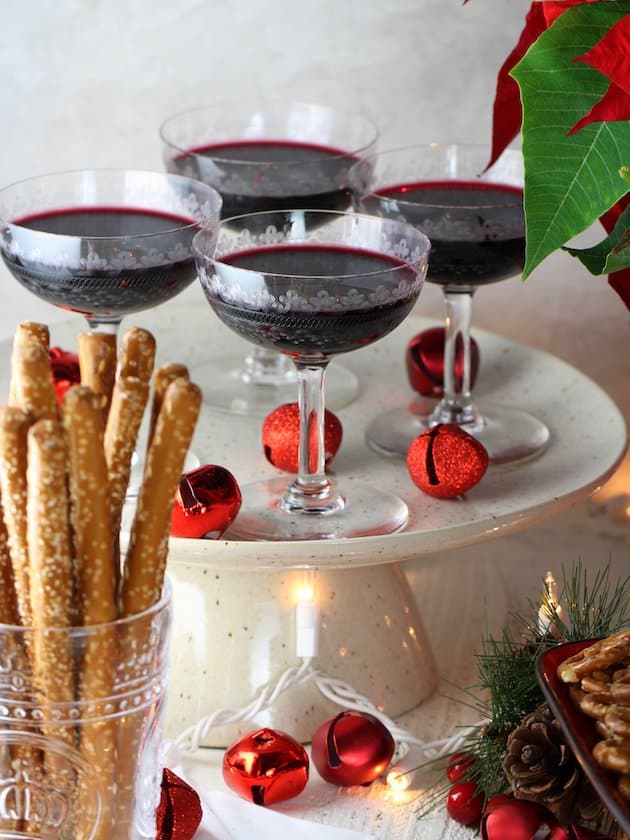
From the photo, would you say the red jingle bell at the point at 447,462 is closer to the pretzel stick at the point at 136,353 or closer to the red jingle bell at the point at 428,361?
the red jingle bell at the point at 428,361

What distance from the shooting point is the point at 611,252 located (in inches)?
30.7

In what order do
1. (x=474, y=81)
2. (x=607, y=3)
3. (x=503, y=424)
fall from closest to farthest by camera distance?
(x=607, y=3)
(x=503, y=424)
(x=474, y=81)

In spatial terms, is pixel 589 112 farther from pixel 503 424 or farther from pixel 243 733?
pixel 243 733

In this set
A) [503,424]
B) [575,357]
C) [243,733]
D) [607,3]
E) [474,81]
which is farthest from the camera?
[575,357]

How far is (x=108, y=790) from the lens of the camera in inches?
Result: 25.5

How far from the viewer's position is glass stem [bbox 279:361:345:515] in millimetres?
880

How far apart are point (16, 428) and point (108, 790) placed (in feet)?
0.61

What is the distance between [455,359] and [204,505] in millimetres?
311

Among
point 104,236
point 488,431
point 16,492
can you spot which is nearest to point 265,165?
point 104,236

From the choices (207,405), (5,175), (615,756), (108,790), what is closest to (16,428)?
(108,790)

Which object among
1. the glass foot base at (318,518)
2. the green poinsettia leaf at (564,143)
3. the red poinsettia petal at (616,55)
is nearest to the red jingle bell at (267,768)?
the glass foot base at (318,518)

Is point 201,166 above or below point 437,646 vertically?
above

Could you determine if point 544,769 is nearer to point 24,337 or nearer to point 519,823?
point 519,823

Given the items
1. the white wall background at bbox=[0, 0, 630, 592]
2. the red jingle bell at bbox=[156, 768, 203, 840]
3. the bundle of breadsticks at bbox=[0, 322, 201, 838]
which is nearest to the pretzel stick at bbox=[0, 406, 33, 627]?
the bundle of breadsticks at bbox=[0, 322, 201, 838]
